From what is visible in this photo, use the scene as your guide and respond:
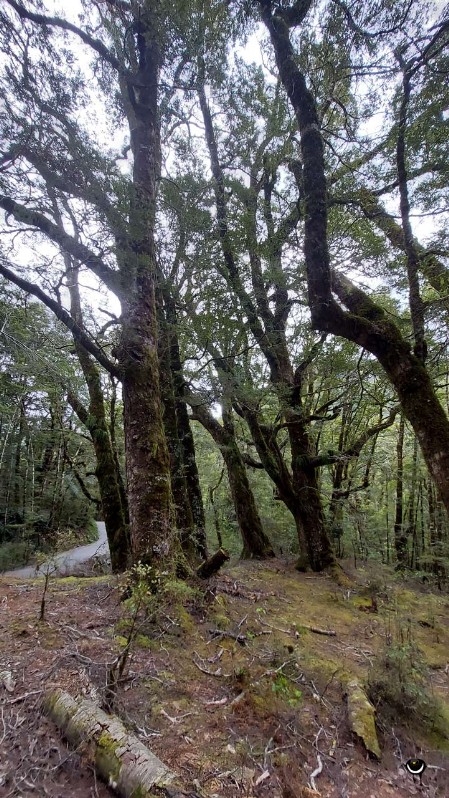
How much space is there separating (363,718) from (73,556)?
33.0 feet

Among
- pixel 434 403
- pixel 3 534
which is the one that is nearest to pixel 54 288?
pixel 434 403

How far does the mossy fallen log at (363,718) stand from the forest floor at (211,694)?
0.04 meters

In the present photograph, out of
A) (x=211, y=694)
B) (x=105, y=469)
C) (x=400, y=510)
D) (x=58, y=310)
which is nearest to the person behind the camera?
(x=211, y=694)

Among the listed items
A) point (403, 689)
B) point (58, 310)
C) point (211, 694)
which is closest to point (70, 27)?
point (58, 310)

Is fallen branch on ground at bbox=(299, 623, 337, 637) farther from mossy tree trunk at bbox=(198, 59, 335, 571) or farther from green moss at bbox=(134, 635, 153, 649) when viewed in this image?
mossy tree trunk at bbox=(198, 59, 335, 571)

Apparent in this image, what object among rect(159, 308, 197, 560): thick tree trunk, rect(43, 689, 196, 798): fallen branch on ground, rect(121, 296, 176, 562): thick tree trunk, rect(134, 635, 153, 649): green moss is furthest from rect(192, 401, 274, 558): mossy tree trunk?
rect(43, 689, 196, 798): fallen branch on ground

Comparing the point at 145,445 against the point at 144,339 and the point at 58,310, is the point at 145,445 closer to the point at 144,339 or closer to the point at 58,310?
the point at 144,339

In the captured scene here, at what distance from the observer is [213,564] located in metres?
4.02

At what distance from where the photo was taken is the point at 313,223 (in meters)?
3.96

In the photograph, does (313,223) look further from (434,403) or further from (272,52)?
(272,52)

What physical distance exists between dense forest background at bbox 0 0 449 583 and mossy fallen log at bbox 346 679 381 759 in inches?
71.9

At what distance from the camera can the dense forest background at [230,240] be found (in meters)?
3.66

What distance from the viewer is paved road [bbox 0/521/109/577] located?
285 inches

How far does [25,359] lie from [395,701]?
5409 millimetres
